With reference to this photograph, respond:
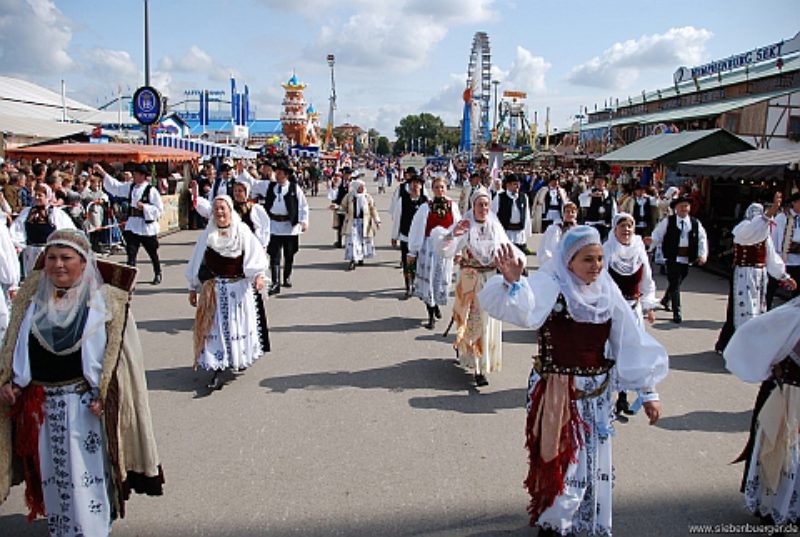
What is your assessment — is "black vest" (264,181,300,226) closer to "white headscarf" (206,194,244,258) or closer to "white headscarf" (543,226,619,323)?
"white headscarf" (206,194,244,258)

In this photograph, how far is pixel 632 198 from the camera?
42.0 ft

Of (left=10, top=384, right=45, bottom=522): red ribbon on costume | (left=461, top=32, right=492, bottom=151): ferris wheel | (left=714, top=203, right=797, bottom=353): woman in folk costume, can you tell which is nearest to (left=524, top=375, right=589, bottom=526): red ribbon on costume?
(left=10, top=384, right=45, bottom=522): red ribbon on costume

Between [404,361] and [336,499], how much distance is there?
2985 mm

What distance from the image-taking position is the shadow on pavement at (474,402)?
18.4 ft

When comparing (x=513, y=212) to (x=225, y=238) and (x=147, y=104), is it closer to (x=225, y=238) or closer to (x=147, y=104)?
(x=225, y=238)

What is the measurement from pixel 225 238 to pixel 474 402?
2.68 metres

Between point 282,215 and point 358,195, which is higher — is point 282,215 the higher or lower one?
the lower one

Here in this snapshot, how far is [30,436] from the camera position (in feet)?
10.7

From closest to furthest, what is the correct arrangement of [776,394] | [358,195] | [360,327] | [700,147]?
[776,394] → [360,327] → [358,195] → [700,147]

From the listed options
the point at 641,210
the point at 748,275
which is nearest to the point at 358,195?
the point at 641,210

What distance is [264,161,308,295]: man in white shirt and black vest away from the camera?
10.6 metres

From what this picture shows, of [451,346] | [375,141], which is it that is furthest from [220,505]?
[375,141]

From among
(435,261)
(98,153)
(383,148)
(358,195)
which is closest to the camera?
(435,261)

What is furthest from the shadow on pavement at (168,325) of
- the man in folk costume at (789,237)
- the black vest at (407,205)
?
the man in folk costume at (789,237)
